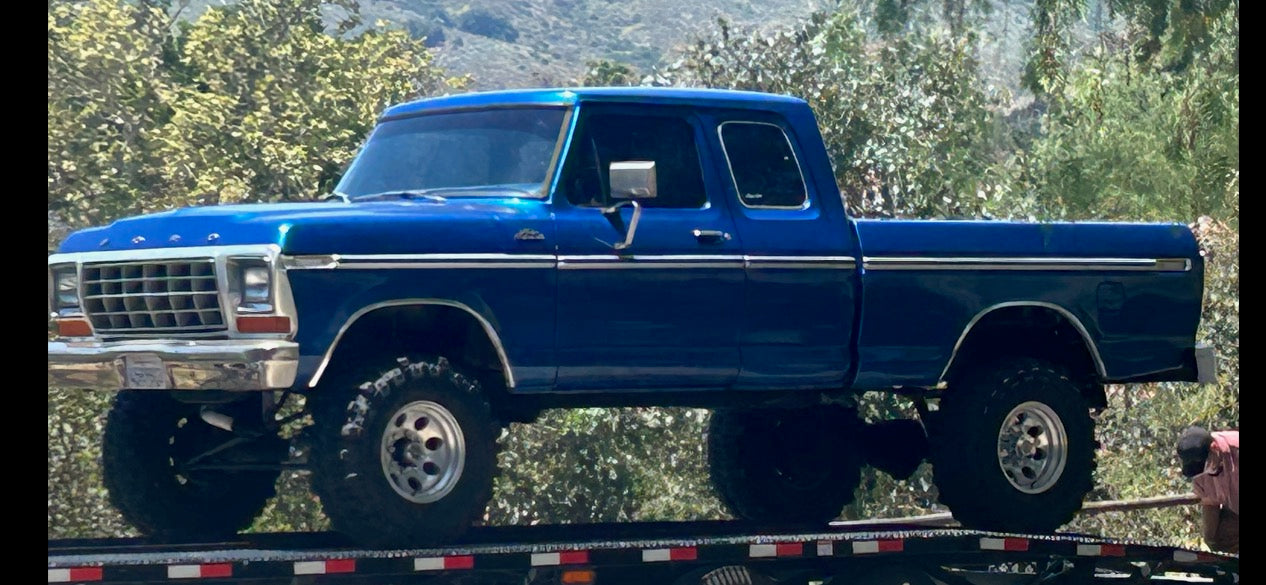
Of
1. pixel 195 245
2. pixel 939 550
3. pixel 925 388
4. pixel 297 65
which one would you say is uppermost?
pixel 297 65

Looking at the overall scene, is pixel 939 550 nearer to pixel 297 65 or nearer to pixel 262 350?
pixel 262 350

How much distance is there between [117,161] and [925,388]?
2499 cm

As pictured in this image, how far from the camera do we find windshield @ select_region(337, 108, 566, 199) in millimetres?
9570

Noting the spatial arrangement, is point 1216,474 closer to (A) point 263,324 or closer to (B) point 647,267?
(B) point 647,267

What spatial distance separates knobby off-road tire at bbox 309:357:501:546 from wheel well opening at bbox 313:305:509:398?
0.20 m

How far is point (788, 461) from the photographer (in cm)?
1177

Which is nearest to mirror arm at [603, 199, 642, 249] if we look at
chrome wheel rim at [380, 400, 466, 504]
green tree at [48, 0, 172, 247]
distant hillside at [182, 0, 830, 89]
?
chrome wheel rim at [380, 400, 466, 504]

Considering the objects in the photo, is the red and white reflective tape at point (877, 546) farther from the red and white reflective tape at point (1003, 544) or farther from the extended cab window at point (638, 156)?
the extended cab window at point (638, 156)

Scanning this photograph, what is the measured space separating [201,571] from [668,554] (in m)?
2.06

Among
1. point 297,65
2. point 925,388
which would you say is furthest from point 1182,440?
point 297,65

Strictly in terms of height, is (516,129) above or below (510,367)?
above

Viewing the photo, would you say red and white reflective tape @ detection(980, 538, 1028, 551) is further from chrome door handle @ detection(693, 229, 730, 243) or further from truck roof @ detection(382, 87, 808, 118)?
truck roof @ detection(382, 87, 808, 118)

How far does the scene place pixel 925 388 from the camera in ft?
35.0

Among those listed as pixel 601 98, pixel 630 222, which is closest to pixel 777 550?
pixel 630 222
